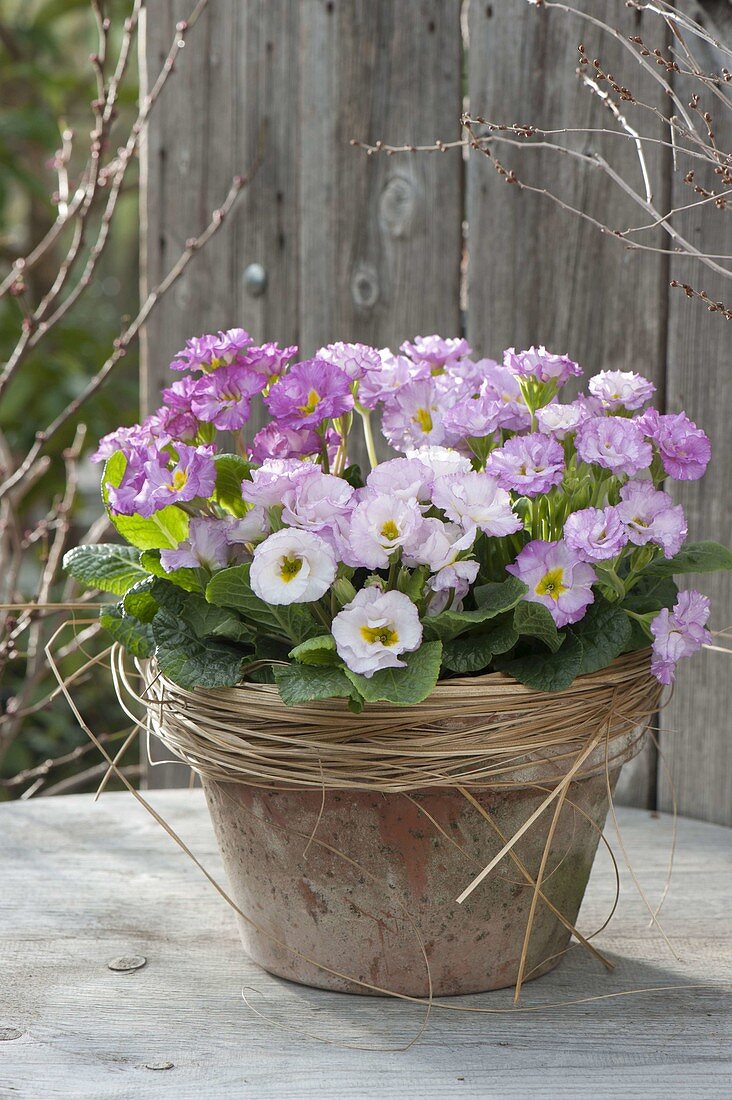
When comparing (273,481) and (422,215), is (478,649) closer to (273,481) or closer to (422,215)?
(273,481)

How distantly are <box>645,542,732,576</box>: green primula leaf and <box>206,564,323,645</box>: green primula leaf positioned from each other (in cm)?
26

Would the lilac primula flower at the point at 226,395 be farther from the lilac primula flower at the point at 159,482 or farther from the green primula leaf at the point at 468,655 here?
the green primula leaf at the point at 468,655

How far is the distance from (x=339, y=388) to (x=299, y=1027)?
446mm

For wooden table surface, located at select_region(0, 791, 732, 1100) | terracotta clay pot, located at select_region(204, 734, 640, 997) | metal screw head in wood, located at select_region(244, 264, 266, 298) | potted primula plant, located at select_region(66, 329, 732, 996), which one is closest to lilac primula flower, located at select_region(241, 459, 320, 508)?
potted primula plant, located at select_region(66, 329, 732, 996)

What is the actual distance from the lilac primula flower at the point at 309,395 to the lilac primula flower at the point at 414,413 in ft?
0.29

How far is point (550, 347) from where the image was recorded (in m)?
1.33

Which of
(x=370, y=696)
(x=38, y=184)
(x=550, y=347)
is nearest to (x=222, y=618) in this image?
(x=370, y=696)

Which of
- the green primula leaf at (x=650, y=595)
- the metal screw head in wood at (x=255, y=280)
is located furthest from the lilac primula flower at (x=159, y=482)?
the metal screw head in wood at (x=255, y=280)

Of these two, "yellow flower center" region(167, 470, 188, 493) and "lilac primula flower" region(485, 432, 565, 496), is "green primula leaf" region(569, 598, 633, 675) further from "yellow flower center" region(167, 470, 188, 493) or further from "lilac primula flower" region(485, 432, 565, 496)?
"yellow flower center" region(167, 470, 188, 493)

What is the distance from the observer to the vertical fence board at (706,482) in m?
1.21

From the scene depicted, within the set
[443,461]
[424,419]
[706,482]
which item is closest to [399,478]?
[443,461]

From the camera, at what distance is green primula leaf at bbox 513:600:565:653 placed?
0.72 metres

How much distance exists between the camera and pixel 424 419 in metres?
0.86

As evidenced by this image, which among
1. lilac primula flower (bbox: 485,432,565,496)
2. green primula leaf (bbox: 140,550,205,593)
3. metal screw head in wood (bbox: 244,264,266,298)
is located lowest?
green primula leaf (bbox: 140,550,205,593)
